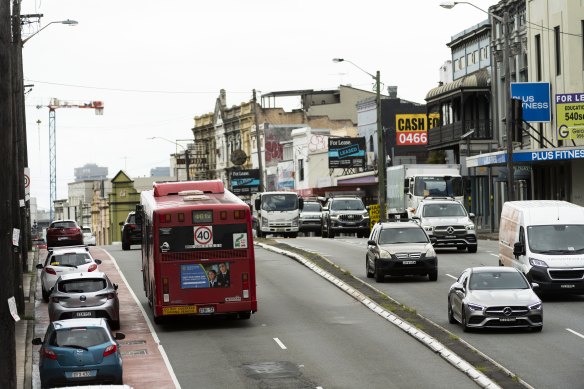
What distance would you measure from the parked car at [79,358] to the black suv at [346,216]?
4129cm

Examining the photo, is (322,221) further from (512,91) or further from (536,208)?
(536,208)

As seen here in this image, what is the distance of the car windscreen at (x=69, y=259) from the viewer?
39.1 m

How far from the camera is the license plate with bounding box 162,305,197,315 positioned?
95.8 ft

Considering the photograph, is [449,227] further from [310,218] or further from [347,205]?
[310,218]

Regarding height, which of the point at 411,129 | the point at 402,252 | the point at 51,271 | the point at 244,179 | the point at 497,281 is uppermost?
the point at 411,129

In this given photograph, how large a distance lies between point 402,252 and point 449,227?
29.6 ft

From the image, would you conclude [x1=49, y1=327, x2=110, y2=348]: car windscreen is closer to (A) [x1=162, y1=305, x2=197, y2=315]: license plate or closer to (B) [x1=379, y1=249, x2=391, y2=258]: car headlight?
(A) [x1=162, y1=305, x2=197, y2=315]: license plate

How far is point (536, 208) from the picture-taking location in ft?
109

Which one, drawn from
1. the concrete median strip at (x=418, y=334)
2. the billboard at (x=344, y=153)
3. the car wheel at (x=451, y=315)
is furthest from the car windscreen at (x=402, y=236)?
the billboard at (x=344, y=153)

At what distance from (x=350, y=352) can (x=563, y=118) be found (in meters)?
31.9

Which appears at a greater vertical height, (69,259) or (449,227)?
(449,227)

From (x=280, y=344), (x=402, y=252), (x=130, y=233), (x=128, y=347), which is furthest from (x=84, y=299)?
(x=130, y=233)

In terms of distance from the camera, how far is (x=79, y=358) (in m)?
21.7

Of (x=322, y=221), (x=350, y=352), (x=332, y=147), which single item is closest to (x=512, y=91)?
(x=322, y=221)
